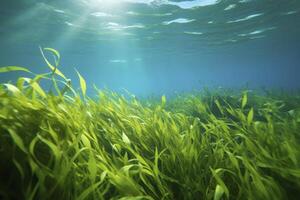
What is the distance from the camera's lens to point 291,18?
78.0 ft

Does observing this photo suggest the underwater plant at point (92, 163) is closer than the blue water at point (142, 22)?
Yes

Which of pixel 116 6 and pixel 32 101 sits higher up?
pixel 116 6

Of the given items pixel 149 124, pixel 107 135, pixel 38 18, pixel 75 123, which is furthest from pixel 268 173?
pixel 38 18

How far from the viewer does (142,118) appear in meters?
3.60

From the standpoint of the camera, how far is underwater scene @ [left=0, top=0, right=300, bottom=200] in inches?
61.4

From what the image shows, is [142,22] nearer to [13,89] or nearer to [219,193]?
[13,89]

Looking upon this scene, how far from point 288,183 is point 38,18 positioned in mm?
22510

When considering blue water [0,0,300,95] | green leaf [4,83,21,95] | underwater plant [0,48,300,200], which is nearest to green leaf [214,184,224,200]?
underwater plant [0,48,300,200]

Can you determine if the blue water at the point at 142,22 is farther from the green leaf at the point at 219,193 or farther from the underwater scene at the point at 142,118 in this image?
the green leaf at the point at 219,193

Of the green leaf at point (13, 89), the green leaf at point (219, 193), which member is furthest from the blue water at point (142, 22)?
the green leaf at point (13, 89)

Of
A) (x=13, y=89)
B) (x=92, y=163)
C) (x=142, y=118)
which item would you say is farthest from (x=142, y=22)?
(x=92, y=163)

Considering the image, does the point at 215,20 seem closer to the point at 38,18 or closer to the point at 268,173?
the point at 38,18

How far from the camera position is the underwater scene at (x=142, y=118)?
156cm

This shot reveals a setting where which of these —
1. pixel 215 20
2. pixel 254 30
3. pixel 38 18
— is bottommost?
pixel 254 30
